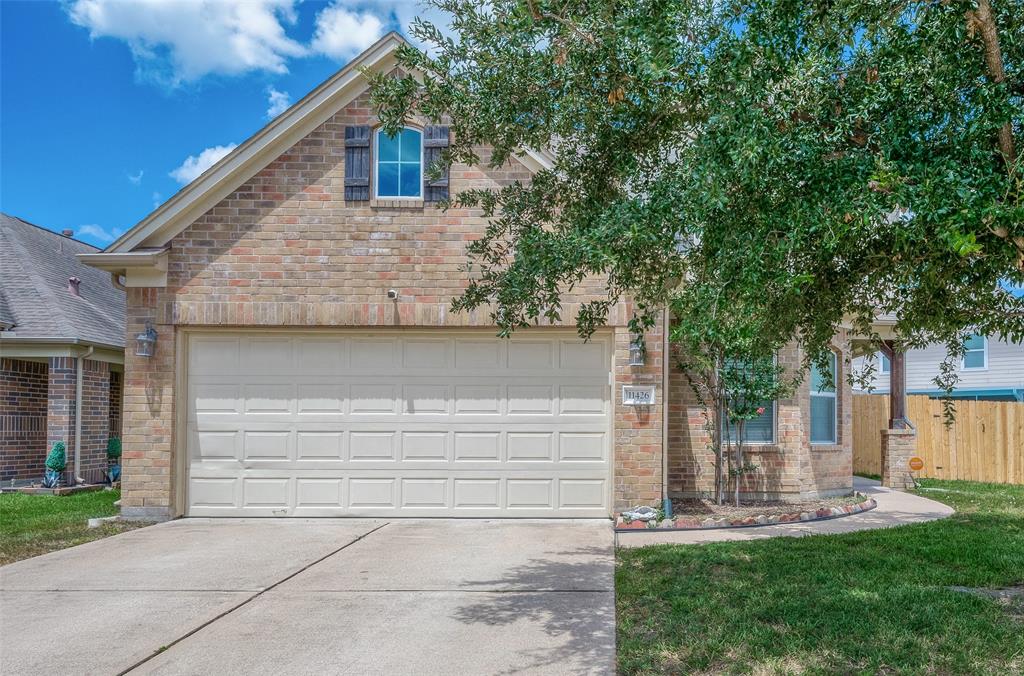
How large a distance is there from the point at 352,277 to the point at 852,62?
6.97 m

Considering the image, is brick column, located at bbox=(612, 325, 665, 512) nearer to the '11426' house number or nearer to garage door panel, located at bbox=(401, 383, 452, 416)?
the '11426' house number

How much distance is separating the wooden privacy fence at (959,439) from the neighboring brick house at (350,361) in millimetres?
9366

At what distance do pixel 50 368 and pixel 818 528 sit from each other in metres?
12.6

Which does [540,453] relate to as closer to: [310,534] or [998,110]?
[310,534]

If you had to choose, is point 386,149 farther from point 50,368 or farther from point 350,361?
point 50,368

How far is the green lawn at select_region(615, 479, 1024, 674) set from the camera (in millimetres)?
4828

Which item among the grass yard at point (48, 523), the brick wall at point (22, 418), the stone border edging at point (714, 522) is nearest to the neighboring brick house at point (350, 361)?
the stone border edging at point (714, 522)

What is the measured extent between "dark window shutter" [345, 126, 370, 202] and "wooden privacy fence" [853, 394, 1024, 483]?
1214 centimetres

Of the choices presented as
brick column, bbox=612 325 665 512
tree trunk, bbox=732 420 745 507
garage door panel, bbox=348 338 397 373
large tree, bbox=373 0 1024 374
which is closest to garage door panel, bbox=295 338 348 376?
garage door panel, bbox=348 338 397 373

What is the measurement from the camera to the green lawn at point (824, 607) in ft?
15.8

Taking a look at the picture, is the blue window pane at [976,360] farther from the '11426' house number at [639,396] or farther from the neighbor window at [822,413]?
the '11426' house number at [639,396]

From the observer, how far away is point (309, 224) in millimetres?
10383

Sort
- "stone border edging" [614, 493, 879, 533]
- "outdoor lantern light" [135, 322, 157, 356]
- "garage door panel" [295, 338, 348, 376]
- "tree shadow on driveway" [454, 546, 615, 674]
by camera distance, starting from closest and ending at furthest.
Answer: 1. "tree shadow on driveway" [454, 546, 615, 674]
2. "stone border edging" [614, 493, 879, 533]
3. "outdoor lantern light" [135, 322, 157, 356]
4. "garage door panel" [295, 338, 348, 376]

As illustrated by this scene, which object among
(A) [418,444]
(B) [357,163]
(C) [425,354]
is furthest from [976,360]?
(B) [357,163]
